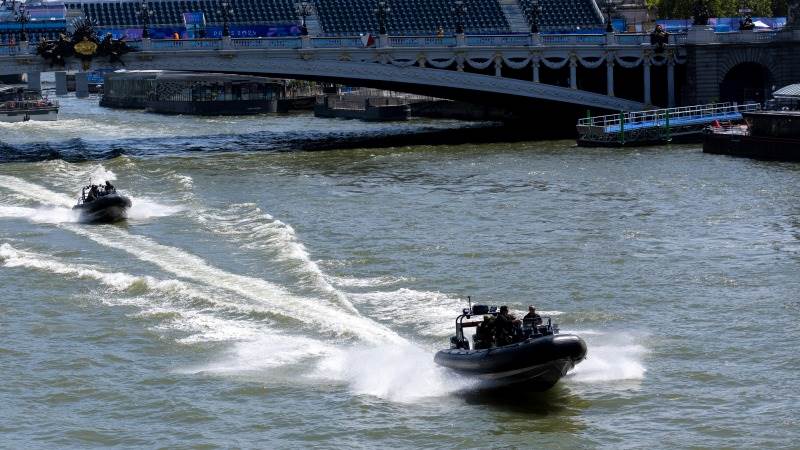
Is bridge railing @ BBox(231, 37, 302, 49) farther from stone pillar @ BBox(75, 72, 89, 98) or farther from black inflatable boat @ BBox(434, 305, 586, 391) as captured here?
stone pillar @ BBox(75, 72, 89, 98)

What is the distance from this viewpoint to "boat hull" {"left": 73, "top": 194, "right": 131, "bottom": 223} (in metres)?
67.6

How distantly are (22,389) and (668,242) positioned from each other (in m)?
26.0

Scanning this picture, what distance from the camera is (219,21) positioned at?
148750mm

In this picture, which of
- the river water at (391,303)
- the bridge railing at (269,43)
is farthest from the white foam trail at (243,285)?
the bridge railing at (269,43)

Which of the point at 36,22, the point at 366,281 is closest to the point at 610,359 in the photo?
the point at 366,281

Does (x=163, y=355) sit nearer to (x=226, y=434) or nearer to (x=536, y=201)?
(x=226, y=434)

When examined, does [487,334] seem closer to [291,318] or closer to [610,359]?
[610,359]

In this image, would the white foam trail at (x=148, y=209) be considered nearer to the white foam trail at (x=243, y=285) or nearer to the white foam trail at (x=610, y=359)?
the white foam trail at (x=243, y=285)

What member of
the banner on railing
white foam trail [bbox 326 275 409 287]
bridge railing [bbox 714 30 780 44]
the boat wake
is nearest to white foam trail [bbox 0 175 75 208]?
the boat wake

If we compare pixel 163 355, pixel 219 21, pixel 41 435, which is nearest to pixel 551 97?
pixel 219 21

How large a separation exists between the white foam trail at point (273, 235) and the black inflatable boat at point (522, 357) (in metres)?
9.01

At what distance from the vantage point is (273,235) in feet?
198

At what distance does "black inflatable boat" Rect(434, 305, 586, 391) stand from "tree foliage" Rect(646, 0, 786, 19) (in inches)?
4655

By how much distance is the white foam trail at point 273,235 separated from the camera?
50281 mm
